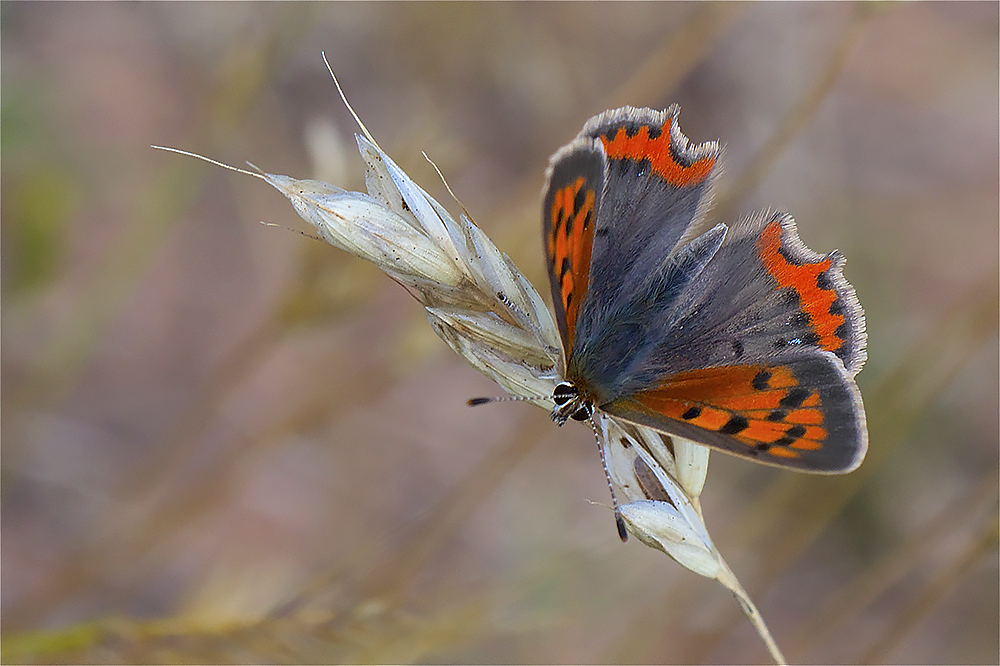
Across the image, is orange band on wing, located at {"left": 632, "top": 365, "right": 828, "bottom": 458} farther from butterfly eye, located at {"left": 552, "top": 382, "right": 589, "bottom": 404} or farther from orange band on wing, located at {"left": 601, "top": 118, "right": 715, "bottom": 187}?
orange band on wing, located at {"left": 601, "top": 118, "right": 715, "bottom": 187}

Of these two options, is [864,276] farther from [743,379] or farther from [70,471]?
[70,471]

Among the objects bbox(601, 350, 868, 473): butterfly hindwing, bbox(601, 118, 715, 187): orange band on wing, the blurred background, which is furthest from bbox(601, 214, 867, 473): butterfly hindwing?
the blurred background

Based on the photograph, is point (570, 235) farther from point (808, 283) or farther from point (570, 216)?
point (808, 283)

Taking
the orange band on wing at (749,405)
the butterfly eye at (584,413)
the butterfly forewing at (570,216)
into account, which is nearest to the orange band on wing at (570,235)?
the butterfly forewing at (570,216)

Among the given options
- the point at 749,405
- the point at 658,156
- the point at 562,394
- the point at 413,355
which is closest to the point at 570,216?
the point at 658,156

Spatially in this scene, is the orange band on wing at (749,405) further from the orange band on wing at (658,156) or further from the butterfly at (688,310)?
the orange band on wing at (658,156)

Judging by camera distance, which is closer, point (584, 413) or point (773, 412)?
Answer: point (773, 412)

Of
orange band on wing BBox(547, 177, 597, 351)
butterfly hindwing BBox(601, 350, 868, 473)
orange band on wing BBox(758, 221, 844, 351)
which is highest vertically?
orange band on wing BBox(547, 177, 597, 351)
